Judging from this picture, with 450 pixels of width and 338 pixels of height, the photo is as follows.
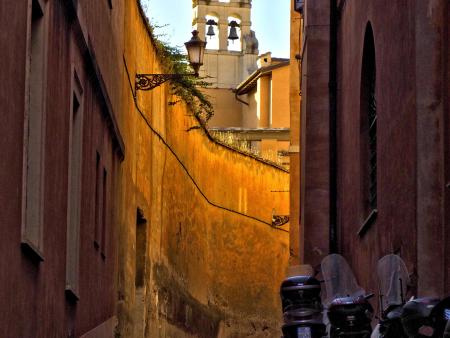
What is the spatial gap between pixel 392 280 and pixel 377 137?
2476 mm

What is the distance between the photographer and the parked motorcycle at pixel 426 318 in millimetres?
6793

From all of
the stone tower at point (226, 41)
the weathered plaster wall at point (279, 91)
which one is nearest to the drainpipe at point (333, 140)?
the weathered plaster wall at point (279, 91)

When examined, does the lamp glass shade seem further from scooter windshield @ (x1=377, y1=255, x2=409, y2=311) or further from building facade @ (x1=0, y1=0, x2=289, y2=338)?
scooter windshield @ (x1=377, y1=255, x2=409, y2=311)

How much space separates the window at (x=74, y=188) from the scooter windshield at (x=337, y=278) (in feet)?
8.96

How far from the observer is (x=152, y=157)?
23.1 metres

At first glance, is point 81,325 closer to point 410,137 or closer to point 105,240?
point 105,240

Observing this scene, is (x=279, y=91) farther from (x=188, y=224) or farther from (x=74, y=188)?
(x=74, y=188)

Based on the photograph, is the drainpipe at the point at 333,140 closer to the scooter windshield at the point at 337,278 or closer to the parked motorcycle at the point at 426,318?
the scooter windshield at the point at 337,278

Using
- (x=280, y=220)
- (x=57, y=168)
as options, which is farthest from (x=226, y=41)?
(x=57, y=168)

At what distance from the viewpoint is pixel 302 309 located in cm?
1191

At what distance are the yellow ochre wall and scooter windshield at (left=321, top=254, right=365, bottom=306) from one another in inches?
164

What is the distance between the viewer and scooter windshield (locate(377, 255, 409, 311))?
10203 millimetres

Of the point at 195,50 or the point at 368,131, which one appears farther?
the point at 195,50

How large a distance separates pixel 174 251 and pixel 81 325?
12.5m
